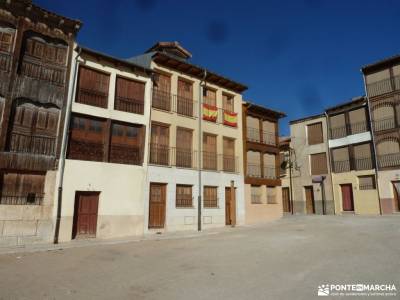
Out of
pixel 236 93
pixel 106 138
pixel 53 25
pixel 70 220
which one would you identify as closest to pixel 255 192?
pixel 236 93

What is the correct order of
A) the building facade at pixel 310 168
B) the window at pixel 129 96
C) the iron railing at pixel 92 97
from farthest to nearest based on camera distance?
the building facade at pixel 310 168
the window at pixel 129 96
the iron railing at pixel 92 97

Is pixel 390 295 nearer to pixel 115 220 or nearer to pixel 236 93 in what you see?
pixel 115 220

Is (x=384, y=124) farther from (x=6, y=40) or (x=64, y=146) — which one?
(x=6, y=40)

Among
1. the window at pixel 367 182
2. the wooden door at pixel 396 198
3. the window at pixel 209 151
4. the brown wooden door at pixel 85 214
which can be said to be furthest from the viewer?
the window at pixel 367 182

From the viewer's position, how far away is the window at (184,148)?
1898 centimetres

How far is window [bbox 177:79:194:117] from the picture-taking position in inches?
775

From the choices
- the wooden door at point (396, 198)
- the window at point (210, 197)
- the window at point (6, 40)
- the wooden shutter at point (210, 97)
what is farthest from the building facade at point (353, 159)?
the window at point (6, 40)

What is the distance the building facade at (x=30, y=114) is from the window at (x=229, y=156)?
11.0 metres

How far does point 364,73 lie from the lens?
91.6 ft

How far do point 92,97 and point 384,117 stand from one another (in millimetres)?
24122

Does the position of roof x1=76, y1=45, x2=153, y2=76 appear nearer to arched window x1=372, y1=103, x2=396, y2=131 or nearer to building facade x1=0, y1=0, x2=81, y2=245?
building facade x1=0, y1=0, x2=81, y2=245

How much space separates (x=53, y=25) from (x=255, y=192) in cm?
1684

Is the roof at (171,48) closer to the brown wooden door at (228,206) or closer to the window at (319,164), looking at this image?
the brown wooden door at (228,206)

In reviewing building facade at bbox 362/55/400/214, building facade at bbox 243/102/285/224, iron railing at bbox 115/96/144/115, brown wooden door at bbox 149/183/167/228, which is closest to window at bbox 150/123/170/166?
iron railing at bbox 115/96/144/115
